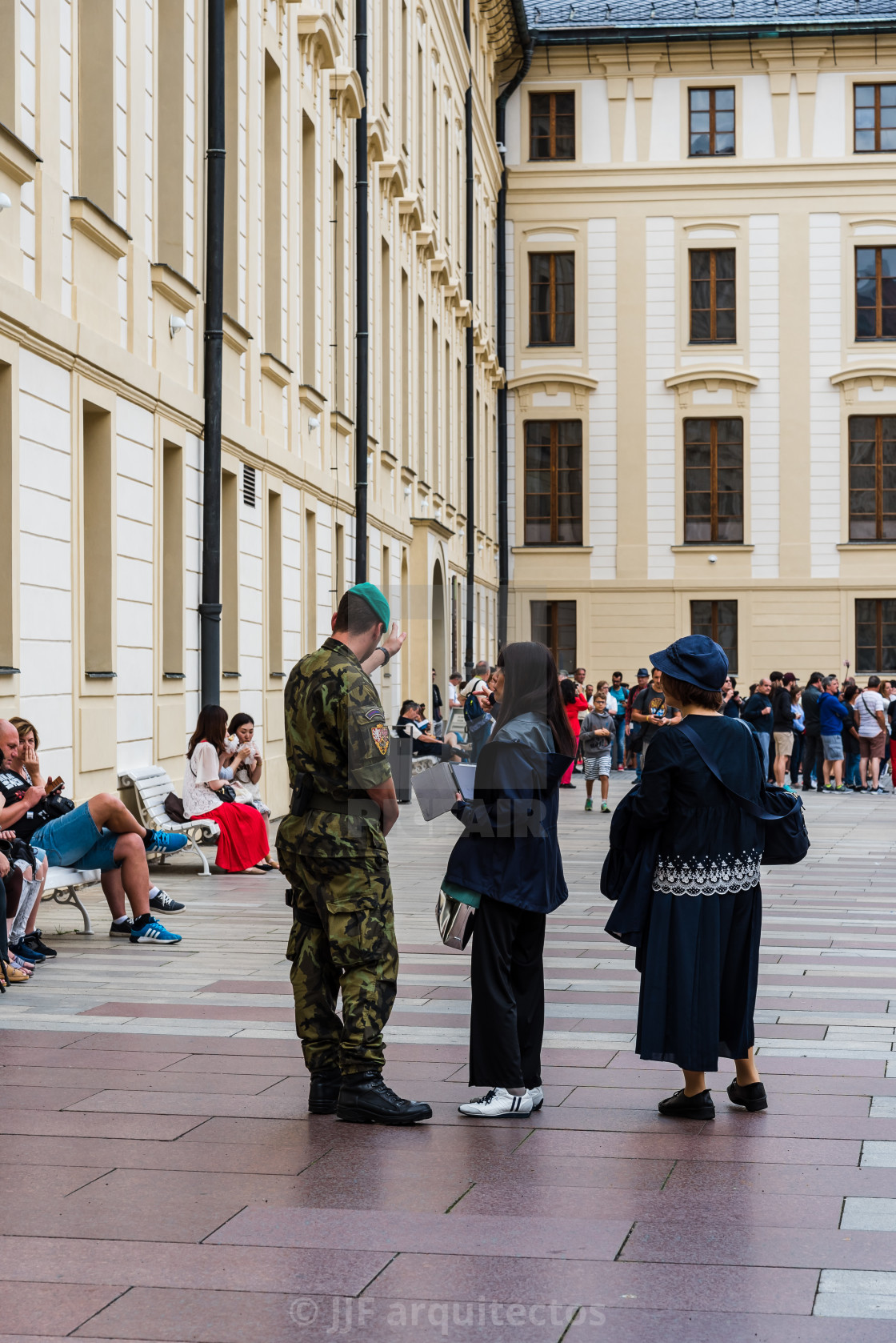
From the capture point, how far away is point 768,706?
85.4 feet

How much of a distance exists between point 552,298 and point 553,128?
410 cm

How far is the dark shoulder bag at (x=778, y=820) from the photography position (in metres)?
5.91

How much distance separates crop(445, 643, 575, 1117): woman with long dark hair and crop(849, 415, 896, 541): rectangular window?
37.1m

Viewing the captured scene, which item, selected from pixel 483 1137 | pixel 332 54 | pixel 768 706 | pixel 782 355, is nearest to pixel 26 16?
pixel 483 1137

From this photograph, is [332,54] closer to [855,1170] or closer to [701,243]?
[855,1170]

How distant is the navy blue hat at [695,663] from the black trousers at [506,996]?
95cm

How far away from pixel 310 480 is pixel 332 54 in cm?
535

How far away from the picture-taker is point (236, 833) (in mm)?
13633

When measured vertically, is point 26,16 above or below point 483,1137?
above

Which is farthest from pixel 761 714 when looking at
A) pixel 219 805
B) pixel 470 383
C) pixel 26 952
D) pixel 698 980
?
pixel 698 980

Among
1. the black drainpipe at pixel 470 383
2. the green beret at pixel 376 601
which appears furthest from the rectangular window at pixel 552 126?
the green beret at pixel 376 601

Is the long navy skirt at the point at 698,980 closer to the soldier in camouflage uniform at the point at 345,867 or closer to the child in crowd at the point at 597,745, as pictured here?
the soldier in camouflage uniform at the point at 345,867

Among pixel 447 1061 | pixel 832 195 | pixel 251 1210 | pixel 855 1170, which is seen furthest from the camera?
pixel 832 195

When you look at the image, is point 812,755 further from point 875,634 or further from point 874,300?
point 874,300
